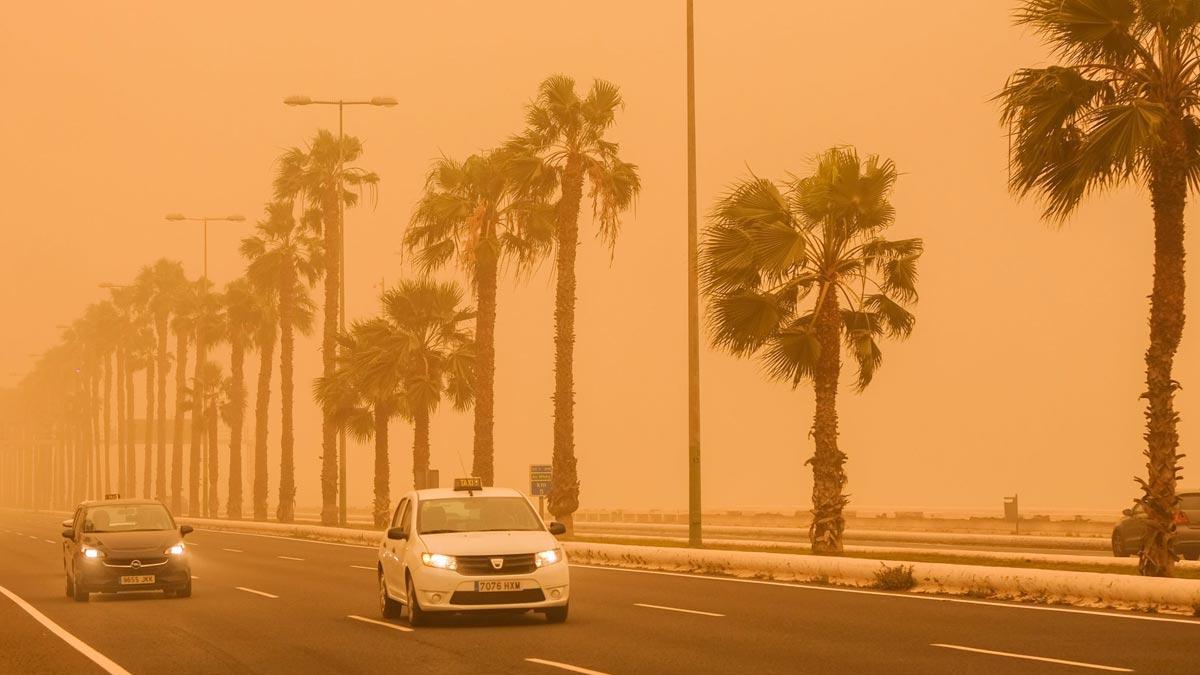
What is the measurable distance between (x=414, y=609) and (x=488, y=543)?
3.80 feet

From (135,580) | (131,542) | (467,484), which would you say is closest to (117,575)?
(135,580)

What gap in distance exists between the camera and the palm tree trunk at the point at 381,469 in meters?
57.6

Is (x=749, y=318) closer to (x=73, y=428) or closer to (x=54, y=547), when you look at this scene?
(x=54, y=547)

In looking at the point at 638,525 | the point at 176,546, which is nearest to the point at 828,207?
the point at 176,546

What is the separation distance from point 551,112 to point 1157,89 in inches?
965

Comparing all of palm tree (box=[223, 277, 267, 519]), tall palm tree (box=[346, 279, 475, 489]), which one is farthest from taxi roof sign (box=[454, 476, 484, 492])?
palm tree (box=[223, 277, 267, 519])

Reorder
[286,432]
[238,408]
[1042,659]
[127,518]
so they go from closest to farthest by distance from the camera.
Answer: [1042,659] < [127,518] < [286,432] < [238,408]

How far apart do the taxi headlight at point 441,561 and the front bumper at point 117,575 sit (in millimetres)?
8262

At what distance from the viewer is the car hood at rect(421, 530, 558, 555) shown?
1777cm

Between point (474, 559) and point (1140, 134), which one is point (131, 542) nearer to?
point (474, 559)

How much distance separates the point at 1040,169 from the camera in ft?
75.4

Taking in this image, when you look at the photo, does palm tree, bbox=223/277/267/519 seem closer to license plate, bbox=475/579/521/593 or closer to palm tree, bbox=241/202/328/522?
palm tree, bbox=241/202/328/522

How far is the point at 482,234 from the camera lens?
162 ft

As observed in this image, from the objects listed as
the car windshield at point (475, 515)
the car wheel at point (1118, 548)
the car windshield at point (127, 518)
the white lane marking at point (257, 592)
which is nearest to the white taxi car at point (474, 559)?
the car windshield at point (475, 515)
